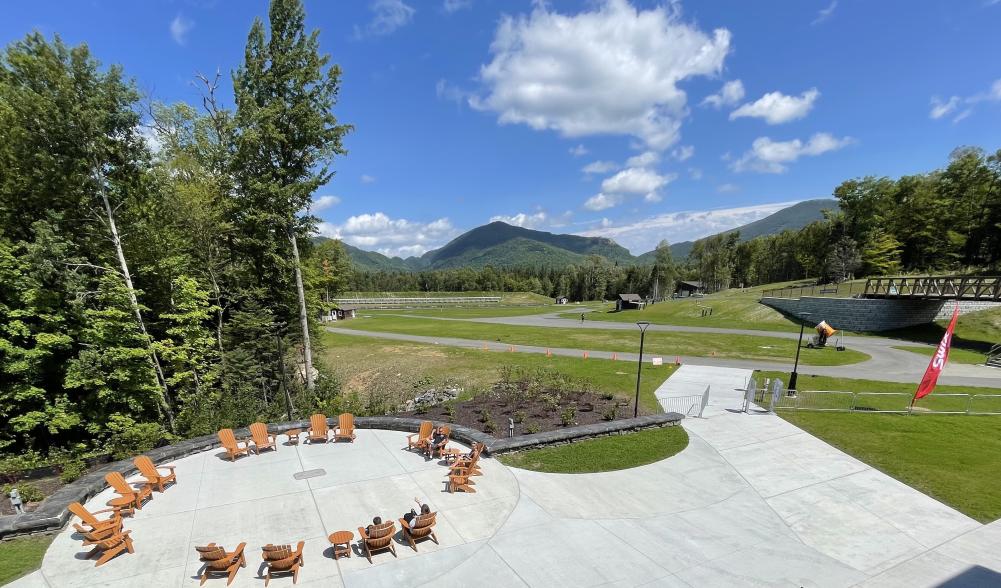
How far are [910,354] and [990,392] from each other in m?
10.6

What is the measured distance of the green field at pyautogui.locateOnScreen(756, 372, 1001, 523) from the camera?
1088 centimetres

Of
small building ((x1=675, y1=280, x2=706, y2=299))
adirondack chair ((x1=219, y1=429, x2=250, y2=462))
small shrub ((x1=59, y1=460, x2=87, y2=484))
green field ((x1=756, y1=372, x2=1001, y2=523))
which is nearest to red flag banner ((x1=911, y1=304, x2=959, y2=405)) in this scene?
green field ((x1=756, y1=372, x2=1001, y2=523))

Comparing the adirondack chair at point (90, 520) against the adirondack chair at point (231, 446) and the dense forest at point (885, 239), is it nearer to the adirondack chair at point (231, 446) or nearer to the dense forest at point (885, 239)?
the adirondack chair at point (231, 446)

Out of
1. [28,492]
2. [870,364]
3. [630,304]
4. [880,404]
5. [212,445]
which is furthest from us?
[630,304]

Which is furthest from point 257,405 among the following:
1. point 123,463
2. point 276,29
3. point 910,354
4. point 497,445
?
point 910,354

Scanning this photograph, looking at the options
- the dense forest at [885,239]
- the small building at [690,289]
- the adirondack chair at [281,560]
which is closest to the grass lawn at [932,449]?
the adirondack chair at [281,560]

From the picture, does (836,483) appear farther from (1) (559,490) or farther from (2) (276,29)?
(2) (276,29)

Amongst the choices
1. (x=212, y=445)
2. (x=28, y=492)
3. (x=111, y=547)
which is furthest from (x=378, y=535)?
(x=28, y=492)

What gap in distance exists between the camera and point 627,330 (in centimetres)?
4669

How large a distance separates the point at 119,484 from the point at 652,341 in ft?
119

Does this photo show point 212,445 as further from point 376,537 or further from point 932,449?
point 932,449

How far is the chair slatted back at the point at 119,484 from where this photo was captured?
9.44 metres

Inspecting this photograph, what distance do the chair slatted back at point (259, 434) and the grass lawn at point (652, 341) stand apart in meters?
27.0

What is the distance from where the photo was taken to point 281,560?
23.3ft
